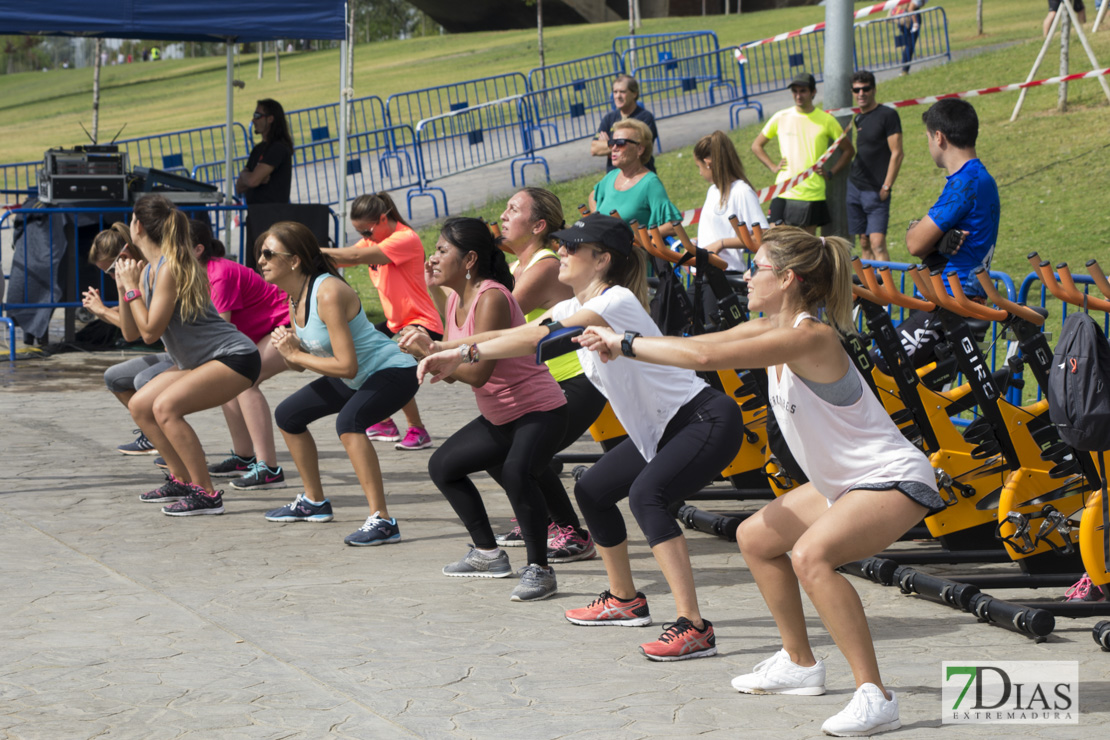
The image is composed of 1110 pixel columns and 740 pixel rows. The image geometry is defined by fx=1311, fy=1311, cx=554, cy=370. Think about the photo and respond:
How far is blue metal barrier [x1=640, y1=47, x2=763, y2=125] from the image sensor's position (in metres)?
24.2

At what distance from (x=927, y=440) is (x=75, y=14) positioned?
6.87 metres

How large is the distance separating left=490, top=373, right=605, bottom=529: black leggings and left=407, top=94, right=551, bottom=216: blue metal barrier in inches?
551

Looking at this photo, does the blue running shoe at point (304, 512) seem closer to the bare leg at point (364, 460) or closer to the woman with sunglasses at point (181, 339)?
the woman with sunglasses at point (181, 339)

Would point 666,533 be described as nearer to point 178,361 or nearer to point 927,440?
point 927,440

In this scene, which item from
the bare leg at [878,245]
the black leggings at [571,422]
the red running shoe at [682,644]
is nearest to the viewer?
the red running shoe at [682,644]

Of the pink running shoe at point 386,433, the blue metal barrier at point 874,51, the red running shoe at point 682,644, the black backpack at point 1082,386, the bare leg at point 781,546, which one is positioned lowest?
the pink running shoe at point 386,433

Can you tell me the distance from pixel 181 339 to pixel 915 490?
453 centimetres

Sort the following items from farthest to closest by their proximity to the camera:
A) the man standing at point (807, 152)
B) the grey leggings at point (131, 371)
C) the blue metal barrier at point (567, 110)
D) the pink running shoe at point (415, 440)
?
1. the blue metal barrier at point (567, 110)
2. the man standing at point (807, 152)
3. the pink running shoe at point (415, 440)
4. the grey leggings at point (131, 371)

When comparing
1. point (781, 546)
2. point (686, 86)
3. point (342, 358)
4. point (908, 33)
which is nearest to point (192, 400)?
point (342, 358)

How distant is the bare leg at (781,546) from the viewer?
4.24 meters

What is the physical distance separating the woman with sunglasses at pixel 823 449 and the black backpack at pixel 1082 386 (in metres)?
0.86

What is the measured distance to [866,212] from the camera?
12445mm

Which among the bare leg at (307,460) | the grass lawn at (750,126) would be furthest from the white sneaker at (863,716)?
the grass lawn at (750,126)

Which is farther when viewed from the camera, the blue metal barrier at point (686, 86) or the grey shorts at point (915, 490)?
the blue metal barrier at point (686, 86)
